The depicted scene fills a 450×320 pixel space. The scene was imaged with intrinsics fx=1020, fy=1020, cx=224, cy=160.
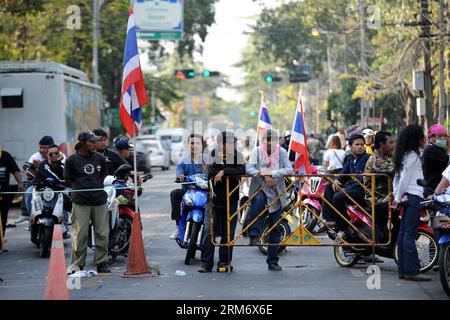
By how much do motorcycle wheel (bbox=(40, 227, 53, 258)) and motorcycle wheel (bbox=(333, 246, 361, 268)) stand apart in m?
4.32

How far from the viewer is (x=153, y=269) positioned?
13.3 m

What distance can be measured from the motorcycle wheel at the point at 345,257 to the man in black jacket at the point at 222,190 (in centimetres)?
154

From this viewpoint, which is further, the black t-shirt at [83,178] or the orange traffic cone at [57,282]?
the black t-shirt at [83,178]

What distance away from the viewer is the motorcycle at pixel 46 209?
15.3 metres

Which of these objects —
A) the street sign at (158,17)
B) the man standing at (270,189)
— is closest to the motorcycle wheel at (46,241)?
the man standing at (270,189)

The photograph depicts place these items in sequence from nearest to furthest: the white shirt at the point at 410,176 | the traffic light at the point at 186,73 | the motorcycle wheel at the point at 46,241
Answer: the white shirt at the point at 410,176
the motorcycle wheel at the point at 46,241
the traffic light at the point at 186,73

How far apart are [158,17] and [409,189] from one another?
1308 inches

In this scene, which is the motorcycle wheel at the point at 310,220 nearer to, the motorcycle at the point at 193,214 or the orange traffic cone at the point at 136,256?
the motorcycle at the point at 193,214

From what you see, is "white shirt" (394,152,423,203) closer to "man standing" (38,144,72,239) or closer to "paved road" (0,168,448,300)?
A: "paved road" (0,168,448,300)

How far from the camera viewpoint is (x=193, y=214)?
45.9 feet

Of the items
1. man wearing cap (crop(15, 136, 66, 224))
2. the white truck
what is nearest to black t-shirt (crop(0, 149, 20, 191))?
man wearing cap (crop(15, 136, 66, 224))

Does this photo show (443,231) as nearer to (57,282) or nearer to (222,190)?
(222,190)

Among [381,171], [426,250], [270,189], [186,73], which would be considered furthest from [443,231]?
[186,73]
